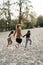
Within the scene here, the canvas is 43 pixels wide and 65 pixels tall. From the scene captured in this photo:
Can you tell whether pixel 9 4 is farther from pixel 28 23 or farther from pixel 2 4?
pixel 28 23

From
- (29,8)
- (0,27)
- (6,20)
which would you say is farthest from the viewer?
(29,8)

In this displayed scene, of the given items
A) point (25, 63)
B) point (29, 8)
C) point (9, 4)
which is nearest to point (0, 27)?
point (9, 4)

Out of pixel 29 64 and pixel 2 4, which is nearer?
pixel 29 64

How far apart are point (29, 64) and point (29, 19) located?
1585 inches

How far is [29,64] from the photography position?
7.91 meters

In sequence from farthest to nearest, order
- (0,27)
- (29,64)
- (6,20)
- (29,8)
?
(29,8) → (6,20) → (0,27) → (29,64)

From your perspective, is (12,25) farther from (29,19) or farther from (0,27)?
(29,19)

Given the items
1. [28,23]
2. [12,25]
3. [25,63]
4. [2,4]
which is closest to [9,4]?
[2,4]

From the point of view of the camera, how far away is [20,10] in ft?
148

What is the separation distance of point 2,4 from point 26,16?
7.40 m

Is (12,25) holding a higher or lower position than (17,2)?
lower

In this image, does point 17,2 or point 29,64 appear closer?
point 29,64

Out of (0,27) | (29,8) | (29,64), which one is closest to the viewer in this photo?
(29,64)

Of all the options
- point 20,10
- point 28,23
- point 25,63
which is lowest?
point 28,23
